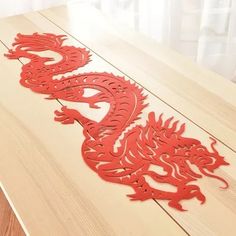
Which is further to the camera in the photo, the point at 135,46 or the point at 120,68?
the point at 135,46

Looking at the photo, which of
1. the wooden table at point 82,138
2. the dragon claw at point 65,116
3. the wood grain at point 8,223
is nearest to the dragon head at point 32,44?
the wooden table at point 82,138

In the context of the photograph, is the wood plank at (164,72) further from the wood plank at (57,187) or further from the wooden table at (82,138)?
the wood plank at (57,187)

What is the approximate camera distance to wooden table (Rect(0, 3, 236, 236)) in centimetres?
86

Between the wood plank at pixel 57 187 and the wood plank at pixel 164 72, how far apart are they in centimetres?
31

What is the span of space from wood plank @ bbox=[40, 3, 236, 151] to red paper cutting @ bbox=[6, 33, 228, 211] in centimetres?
7

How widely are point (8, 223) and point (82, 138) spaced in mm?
835


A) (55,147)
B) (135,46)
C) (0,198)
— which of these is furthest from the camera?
(0,198)

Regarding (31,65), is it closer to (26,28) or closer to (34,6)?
(26,28)

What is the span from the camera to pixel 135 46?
5.10ft

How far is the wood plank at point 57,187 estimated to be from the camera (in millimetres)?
851

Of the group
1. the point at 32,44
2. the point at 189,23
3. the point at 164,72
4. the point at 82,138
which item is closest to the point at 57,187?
the point at 82,138

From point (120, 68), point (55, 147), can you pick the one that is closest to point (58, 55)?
point (120, 68)

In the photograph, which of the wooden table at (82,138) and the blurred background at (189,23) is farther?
the blurred background at (189,23)

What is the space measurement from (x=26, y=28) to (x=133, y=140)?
0.85 metres
